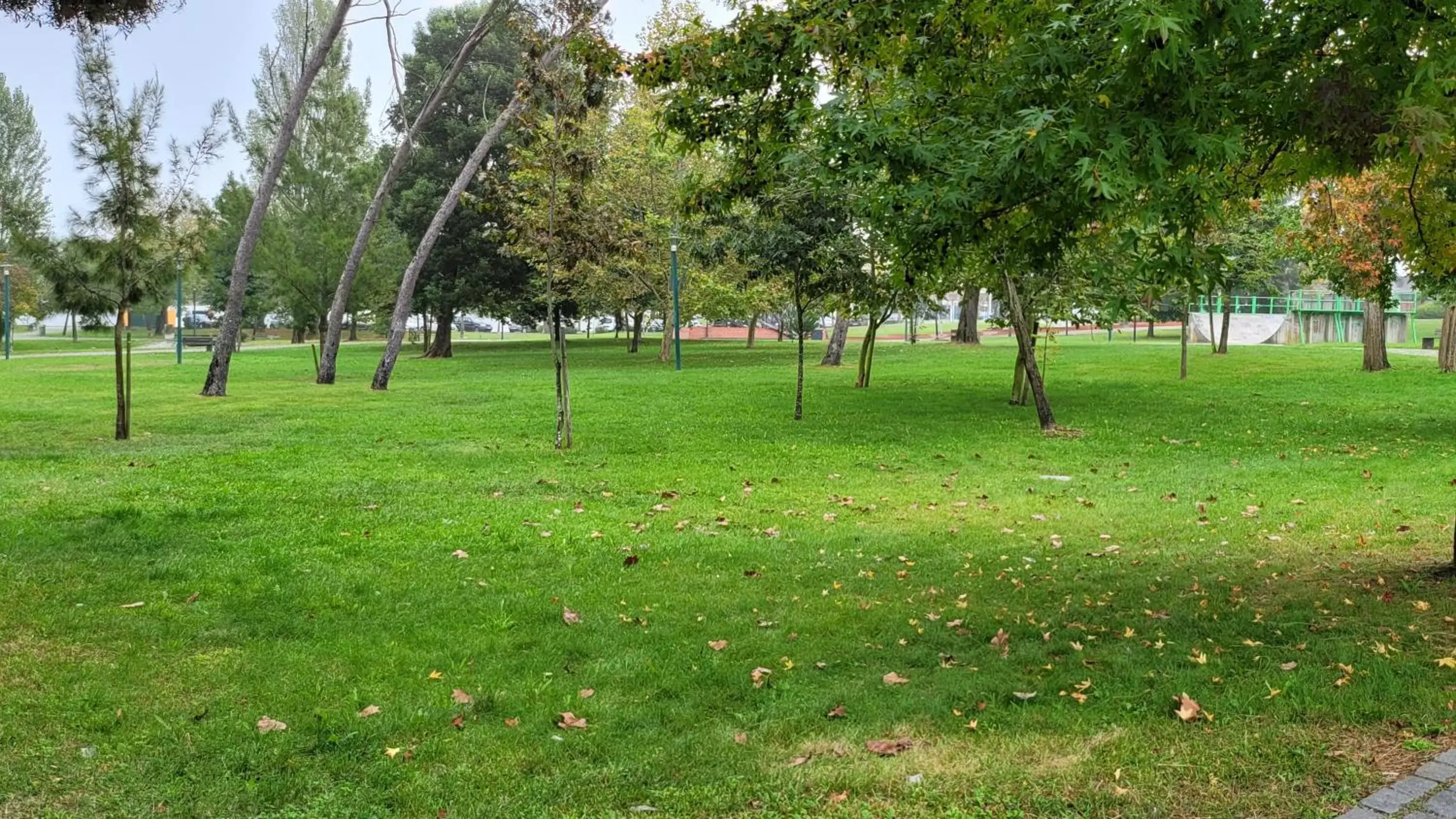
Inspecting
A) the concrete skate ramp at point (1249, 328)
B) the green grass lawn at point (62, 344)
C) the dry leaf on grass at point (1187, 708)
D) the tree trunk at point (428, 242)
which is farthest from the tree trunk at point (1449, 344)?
the green grass lawn at point (62, 344)

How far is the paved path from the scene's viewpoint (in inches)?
129

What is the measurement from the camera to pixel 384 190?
78.6ft

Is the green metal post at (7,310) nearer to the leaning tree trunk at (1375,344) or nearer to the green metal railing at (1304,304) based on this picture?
the leaning tree trunk at (1375,344)

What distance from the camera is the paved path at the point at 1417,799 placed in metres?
3.28

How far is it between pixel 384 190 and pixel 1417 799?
938 inches

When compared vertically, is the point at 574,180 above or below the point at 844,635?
above

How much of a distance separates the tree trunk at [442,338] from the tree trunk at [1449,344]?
32209 millimetres

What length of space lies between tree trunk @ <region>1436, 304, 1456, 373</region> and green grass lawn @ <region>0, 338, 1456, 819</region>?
14332 mm

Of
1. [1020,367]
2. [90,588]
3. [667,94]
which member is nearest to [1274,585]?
[667,94]

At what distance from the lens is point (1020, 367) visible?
18.8m

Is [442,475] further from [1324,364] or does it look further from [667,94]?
[1324,364]

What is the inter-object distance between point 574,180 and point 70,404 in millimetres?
11386

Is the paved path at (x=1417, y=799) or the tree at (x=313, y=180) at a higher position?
the tree at (x=313, y=180)

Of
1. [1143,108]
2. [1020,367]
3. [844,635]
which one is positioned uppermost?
[1143,108]
